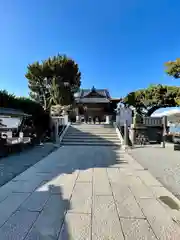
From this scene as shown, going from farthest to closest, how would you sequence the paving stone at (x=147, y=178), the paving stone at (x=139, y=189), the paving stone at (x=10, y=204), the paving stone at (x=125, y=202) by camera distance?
the paving stone at (x=147, y=178) → the paving stone at (x=139, y=189) → the paving stone at (x=125, y=202) → the paving stone at (x=10, y=204)

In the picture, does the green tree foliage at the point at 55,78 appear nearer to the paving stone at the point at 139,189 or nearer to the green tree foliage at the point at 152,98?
the green tree foliage at the point at 152,98

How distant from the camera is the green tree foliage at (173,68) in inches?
487

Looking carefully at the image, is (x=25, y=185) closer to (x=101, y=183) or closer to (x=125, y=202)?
(x=101, y=183)

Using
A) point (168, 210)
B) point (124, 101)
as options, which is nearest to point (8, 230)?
point (168, 210)

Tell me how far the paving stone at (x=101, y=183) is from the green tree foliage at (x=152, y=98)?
17843 millimetres

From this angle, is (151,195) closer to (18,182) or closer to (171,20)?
(18,182)

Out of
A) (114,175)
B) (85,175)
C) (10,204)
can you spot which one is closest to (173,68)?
(114,175)

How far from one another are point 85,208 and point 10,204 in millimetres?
1211

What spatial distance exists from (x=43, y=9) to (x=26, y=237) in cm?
917

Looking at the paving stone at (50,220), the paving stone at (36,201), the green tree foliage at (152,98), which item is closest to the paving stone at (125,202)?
the paving stone at (50,220)

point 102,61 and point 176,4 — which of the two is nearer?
point 176,4

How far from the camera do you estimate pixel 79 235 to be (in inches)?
91.7

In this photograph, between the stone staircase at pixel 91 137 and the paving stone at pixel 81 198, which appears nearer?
the paving stone at pixel 81 198

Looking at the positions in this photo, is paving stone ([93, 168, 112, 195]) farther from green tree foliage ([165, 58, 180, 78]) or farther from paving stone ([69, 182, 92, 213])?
green tree foliage ([165, 58, 180, 78])
